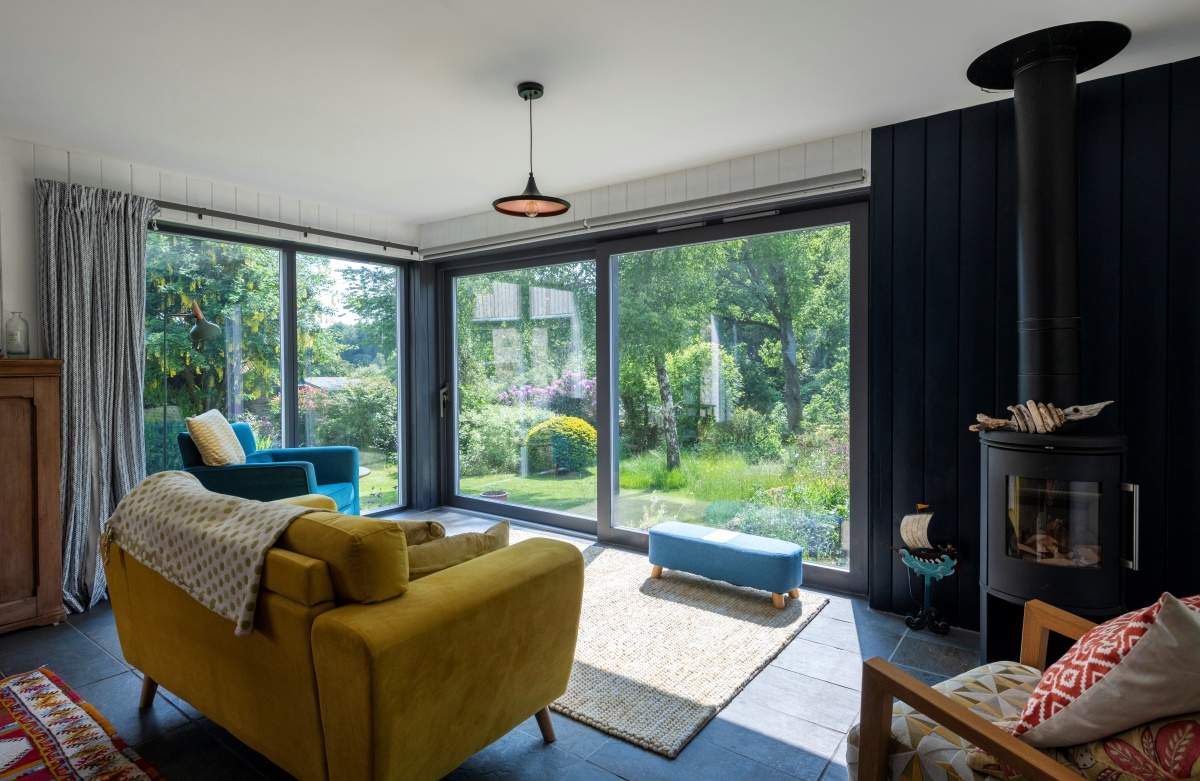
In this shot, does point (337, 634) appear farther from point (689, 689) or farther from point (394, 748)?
point (689, 689)

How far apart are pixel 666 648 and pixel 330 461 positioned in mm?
2754

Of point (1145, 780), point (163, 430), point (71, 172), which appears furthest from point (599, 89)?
point (163, 430)

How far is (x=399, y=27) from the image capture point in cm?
226

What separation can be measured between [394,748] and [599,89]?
2522mm

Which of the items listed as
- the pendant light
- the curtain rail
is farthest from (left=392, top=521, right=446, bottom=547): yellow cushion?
the curtain rail

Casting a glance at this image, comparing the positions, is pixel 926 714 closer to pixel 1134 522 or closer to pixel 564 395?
pixel 1134 522

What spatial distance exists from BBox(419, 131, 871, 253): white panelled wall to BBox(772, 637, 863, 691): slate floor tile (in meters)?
2.25

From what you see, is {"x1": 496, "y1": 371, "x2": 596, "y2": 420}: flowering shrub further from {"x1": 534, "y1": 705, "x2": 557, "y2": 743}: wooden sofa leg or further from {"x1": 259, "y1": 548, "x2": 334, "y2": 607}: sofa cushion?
{"x1": 259, "y1": 548, "x2": 334, "y2": 607}: sofa cushion

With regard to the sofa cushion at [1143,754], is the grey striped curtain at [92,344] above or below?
above

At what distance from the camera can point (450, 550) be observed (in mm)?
1970

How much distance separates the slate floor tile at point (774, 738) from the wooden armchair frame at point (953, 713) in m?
0.64

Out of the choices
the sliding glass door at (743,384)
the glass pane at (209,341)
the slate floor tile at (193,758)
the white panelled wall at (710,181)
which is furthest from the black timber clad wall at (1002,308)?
the glass pane at (209,341)

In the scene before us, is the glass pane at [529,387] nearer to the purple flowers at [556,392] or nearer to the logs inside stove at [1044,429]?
the purple flowers at [556,392]

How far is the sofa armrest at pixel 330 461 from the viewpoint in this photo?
14.4 feet
